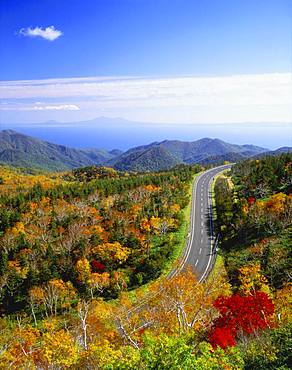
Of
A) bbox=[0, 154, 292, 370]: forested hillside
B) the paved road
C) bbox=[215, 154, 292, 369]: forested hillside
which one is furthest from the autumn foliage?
the paved road

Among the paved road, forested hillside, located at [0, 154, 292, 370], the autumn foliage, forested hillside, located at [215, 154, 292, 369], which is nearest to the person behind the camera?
forested hillside, located at [215, 154, 292, 369]

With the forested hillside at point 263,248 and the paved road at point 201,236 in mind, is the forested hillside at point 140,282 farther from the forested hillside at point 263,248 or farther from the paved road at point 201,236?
the paved road at point 201,236

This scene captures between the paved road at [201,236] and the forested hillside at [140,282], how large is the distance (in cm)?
238

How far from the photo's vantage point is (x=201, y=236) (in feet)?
275

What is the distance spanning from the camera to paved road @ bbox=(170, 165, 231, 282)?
227ft

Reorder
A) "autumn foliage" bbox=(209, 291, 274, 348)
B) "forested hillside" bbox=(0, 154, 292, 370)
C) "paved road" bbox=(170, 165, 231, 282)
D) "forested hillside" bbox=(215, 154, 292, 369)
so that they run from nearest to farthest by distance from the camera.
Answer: "forested hillside" bbox=(215, 154, 292, 369) < "forested hillside" bbox=(0, 154, 292, 370) < "autumn foliage" bbox=(209, 291, 274, 348) < "paved road" bbox=(170, 165, 231, 282)

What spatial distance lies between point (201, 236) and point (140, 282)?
24.6m

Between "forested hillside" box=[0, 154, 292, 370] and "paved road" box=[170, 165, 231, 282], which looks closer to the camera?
"forested hillside" box=[0, 154, 292, 370]

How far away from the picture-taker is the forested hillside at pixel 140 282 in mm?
22531

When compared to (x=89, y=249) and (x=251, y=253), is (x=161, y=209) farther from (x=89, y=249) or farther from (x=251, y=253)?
(x=251, y=253)

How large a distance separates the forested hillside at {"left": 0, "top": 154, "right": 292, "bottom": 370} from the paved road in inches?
93.8

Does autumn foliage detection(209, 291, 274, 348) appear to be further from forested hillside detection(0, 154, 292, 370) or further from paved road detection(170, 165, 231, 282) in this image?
paved road detection(170, 165, 231, 282)

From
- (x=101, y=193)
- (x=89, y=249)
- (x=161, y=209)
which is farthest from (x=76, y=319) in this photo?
(x=101, y=193)

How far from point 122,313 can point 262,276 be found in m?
21.2
